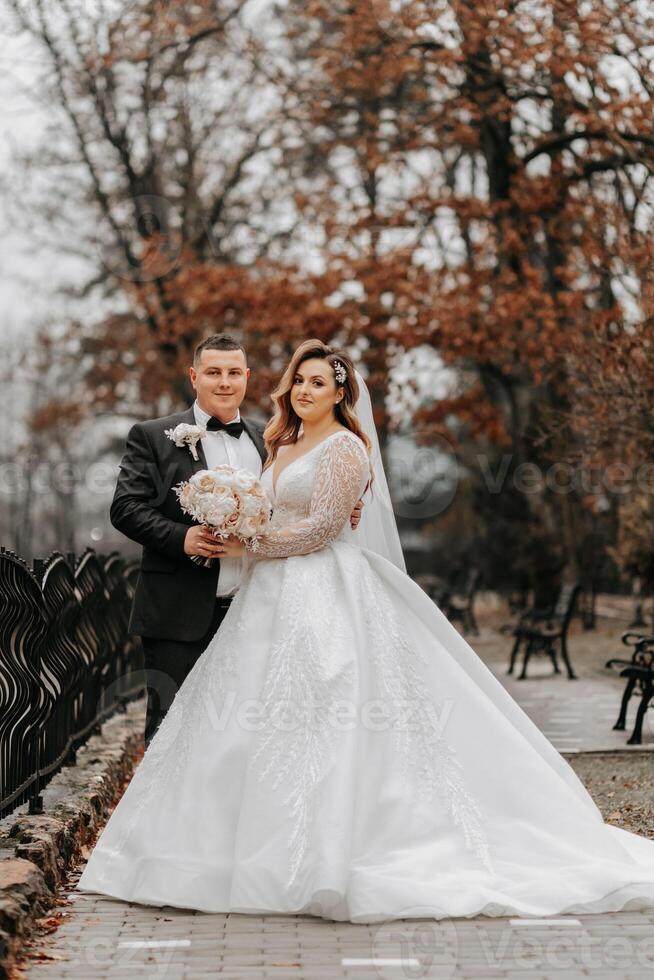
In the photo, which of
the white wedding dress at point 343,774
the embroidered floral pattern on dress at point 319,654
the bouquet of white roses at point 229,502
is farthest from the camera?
the bouquet of white roses at point 229,502

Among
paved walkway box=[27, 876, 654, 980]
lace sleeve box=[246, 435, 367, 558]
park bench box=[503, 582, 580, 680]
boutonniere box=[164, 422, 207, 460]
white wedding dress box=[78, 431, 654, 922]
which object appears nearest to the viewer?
paved walkway box=[27, 876, 654, 980]

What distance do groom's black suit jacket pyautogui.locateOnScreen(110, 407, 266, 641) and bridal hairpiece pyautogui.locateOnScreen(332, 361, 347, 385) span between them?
0.82 metres

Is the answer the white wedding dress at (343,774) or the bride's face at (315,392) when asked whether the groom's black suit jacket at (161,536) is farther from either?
the bride's face at (315,392)

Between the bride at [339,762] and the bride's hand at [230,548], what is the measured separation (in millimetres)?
76

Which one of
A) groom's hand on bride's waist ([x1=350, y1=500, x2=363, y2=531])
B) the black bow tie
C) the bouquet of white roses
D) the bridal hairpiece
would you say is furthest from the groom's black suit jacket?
the bridal hairpiece

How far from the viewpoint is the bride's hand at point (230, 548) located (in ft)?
20.0

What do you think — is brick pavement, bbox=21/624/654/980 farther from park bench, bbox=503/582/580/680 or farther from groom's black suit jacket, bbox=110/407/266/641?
park bench, bbox=503/582/580/680

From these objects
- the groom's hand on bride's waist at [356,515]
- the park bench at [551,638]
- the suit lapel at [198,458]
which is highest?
the suit lapel at [198,458]

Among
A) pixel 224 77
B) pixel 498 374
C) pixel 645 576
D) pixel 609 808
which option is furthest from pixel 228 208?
pixel 609 808

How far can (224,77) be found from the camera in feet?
85.8

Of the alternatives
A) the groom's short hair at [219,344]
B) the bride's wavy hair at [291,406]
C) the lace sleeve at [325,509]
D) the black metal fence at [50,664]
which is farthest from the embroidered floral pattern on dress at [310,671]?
the black metal fence at [50,664]

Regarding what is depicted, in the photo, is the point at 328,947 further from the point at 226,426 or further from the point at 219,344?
the point at 219,344

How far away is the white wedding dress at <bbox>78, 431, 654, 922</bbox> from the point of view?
17.4 feet

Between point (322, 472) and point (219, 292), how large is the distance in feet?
54.0
